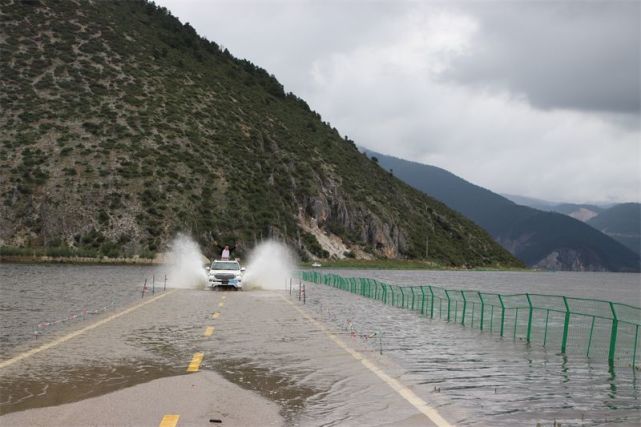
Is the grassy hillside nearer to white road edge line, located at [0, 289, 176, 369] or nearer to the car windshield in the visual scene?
the car windshield

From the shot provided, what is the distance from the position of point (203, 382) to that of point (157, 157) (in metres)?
91.0

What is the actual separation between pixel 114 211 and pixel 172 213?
6.55m

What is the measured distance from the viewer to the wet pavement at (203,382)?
30.9 ft

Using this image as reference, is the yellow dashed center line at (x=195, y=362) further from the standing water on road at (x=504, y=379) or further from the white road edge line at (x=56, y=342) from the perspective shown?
the standing water on road at (x=504, y=379)

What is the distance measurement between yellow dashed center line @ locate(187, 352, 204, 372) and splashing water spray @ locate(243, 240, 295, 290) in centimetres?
3284

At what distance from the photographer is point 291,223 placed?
364 ft

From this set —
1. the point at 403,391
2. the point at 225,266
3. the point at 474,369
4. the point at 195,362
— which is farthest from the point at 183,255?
the point at 403,391

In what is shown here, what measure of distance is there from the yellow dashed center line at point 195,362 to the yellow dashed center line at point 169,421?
3.90 metres

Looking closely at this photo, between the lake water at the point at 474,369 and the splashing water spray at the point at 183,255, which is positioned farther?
the splashing water spray at the point at 183,255

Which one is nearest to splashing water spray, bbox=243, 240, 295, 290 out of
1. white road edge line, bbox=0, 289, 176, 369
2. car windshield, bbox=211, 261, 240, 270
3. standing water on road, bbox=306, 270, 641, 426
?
car windshield, bbox=211, 261, 240, 270

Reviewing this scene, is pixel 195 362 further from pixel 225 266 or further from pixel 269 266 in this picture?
pixel 269 266

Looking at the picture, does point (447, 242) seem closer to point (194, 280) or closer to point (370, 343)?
point (194, 280)

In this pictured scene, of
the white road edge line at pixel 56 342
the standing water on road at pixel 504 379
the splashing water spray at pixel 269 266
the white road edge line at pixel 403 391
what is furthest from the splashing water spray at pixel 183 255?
the white road edge line at pixel 403 391

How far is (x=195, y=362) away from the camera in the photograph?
1410cm
